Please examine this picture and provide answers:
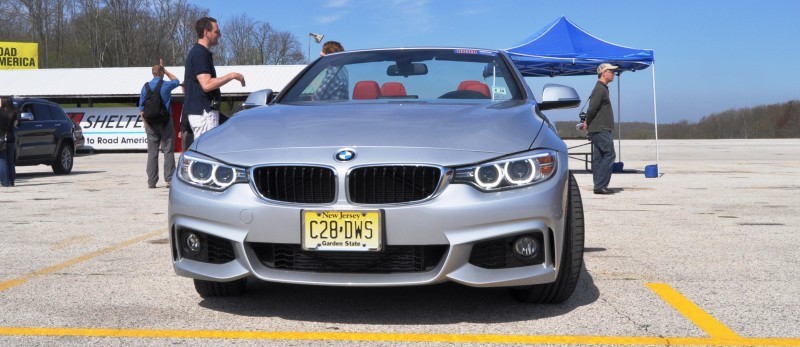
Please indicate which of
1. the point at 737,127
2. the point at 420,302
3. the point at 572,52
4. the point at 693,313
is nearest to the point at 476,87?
the point at 420,302

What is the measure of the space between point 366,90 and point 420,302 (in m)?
1.48

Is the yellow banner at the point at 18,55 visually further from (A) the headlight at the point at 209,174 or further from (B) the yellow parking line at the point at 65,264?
(A) the headlight at the point at 209,174

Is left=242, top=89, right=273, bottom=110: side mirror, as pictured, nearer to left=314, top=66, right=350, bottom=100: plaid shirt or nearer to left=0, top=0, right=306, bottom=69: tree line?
left=314, top=66, right=350, bottom=100: plaid shirt

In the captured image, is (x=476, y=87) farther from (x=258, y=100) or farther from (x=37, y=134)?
(x=37, y=134)

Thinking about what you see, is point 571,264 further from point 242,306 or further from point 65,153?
point 65,153

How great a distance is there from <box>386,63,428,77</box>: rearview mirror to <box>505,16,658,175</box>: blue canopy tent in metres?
9.39

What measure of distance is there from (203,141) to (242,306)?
0.79m

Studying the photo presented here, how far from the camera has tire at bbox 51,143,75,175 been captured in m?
15.2

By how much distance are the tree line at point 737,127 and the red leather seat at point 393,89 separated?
4238 cm

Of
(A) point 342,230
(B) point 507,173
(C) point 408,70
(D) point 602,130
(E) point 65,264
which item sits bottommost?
(E) point 65,264

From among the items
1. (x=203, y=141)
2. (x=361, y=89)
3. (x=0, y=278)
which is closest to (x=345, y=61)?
(x=361, y=89)

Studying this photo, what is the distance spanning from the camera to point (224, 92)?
31.8 metres

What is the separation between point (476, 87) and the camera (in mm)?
4746

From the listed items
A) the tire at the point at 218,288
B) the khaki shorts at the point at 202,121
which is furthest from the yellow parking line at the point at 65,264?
the tire at the point at 218,288
